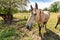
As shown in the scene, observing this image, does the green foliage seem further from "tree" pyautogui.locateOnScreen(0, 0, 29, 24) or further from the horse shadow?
the horse shadow

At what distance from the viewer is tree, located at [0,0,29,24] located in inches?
342

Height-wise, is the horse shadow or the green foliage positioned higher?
the green foliage

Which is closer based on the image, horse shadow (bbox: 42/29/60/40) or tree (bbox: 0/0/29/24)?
horse shadow (bbox: 42/29/60/40)

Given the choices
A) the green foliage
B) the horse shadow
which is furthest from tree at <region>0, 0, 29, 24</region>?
the horse shadow

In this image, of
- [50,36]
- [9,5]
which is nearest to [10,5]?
[9,5]

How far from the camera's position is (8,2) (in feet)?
28.6

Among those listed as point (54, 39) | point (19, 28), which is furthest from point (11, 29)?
point (54, 39)

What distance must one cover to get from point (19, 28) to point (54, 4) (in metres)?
12.5

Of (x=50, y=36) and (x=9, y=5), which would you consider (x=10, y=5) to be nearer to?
(x=9, y=5)

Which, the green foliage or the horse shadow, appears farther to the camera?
the green foliage

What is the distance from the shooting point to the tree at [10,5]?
342 inches

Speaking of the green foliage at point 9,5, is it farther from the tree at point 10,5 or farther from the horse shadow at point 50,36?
the horse shadow at point 50,36

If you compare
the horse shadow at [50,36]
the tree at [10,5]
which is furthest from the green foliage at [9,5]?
the horse shadow at [50,36]

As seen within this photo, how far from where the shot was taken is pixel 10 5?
347 inches
